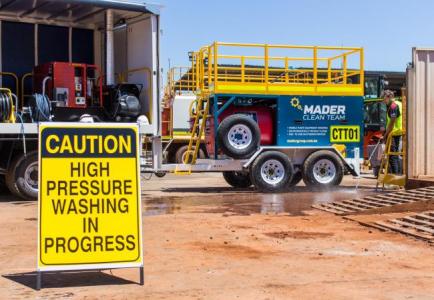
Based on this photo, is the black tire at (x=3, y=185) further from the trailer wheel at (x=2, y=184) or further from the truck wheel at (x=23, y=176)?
the truck wheel at (x=23, y=176)

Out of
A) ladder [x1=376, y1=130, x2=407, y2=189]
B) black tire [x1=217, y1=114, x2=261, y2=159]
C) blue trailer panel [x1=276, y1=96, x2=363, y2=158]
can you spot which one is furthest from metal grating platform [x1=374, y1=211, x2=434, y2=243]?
blue trailer panel [x1=276, y1=96, x2=363, y2=158]

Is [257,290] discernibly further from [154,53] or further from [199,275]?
[154,53]

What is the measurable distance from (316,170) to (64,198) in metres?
10.1

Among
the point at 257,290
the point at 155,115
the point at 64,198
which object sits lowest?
the point at 257,290

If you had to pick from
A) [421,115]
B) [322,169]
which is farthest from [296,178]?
[421,115]

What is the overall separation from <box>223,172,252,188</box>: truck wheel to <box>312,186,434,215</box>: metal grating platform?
534 centimetres

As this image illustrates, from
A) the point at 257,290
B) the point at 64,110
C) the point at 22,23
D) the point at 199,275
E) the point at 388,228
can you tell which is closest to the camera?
the point at 257,290

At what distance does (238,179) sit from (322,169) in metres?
2.35

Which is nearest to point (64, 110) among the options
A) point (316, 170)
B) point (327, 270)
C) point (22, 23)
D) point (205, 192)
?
point (22, 23)

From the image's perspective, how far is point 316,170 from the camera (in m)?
15.2

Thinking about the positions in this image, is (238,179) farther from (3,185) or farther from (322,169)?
(3,185)

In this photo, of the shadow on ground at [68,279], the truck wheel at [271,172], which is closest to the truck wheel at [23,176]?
the truck wheel at [271,172]

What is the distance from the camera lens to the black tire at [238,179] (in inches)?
646

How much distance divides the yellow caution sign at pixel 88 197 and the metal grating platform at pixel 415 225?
154 inches
